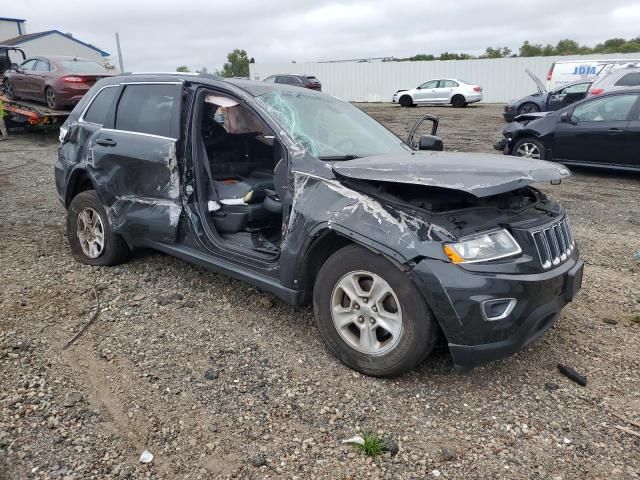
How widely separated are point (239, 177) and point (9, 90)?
13.7 m

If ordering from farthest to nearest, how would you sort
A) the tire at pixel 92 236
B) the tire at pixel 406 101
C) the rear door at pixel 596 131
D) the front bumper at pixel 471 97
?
the tire at pixel 406 101 → the front bumper at pixel 471 97 → the rear door at pixel 596 131 → the tire at pixel 92 236

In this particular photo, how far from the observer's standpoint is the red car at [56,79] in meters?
12.8

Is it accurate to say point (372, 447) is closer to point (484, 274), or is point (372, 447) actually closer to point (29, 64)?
point (484, 274)

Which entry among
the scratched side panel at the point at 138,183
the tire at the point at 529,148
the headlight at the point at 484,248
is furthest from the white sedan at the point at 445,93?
the headlight at the point at 484,248

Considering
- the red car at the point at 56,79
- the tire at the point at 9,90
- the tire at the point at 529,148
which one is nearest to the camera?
the tire at the point at 529,148

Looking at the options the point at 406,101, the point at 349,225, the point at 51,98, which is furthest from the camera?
the point at 406,101

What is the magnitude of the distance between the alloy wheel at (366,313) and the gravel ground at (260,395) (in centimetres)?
24

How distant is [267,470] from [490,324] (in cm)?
131

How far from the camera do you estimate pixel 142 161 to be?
4301 mm

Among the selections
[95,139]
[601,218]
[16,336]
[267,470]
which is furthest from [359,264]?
[601,218]

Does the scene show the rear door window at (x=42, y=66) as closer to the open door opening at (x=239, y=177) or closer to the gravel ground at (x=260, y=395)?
the gravel ground at (x=260, y=395)

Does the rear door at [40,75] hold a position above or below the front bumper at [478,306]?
above

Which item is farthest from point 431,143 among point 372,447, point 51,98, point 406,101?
point 406,101

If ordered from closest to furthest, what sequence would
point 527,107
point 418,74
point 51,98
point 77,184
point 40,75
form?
1. point 77,184
2. point 51,98
3. point 40,75
4. point 527,107
5. point 418,74
